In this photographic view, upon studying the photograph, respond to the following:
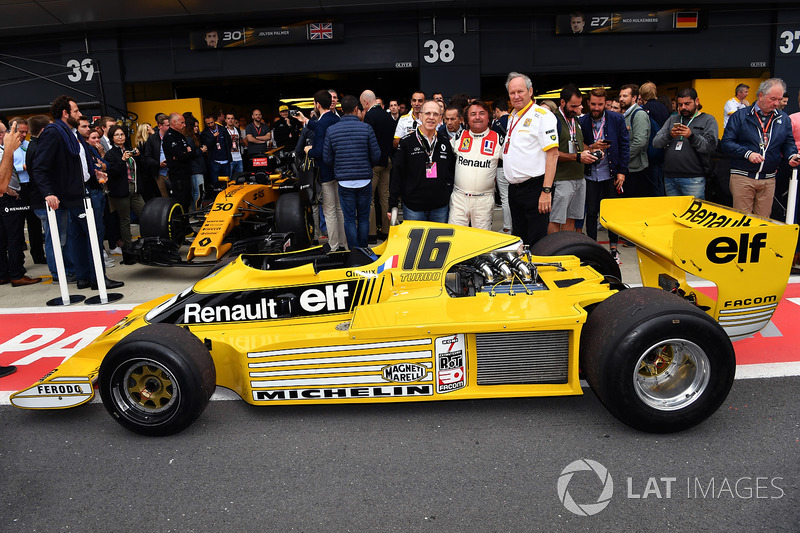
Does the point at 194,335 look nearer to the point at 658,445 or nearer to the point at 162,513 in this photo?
the point at 162,513

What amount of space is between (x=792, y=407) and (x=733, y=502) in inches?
49.7

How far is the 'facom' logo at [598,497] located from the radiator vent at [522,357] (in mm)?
597

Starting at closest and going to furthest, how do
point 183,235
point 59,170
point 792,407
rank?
1. point 792,407
2. point 59,170
3. point 183,235

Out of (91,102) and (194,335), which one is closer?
(194,335)

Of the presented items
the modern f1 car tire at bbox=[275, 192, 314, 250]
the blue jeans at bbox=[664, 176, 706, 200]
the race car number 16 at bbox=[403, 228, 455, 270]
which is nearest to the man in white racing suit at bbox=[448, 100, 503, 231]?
the race car number 16 at bbox=[403, 228, 455, 270]

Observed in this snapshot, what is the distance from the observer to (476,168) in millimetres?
6105

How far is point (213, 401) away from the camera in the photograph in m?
4.27

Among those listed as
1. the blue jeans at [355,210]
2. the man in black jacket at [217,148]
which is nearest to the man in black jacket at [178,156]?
the man in black jacket at [217,148]

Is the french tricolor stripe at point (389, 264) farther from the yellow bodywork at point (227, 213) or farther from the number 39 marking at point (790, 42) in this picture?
the number 39 marking at point (790, 42)

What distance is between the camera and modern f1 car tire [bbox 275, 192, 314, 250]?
800 centimetres

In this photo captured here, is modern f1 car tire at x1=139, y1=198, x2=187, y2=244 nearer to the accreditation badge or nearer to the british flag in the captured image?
the accreditation badge

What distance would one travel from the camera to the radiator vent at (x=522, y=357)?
145 inches

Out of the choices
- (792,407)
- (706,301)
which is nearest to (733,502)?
(792,407)

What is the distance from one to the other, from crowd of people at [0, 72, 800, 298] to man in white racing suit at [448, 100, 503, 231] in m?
0.01
